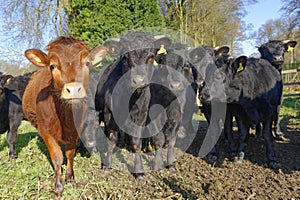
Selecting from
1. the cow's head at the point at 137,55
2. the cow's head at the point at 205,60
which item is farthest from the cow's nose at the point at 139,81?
the cow's head at the point at 205,60

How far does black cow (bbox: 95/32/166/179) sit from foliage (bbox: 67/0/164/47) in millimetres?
4300

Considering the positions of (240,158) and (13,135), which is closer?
(240,158)

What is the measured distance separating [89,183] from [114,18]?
6289mm

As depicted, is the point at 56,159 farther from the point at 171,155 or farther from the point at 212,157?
the point at 212,157

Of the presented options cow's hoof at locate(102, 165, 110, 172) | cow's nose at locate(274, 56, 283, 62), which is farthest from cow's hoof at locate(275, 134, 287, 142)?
cow's hoof at locate(102, 165, 110, 172)

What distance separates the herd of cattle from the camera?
3.43 metres

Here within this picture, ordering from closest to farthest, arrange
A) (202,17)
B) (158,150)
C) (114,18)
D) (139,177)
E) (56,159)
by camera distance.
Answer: (56,159) → (139,177) → (158,150) → (114,18) → (202,17)

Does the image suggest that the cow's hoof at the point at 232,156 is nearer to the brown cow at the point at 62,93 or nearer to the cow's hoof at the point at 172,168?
the cow's hoof at the point at 172,168

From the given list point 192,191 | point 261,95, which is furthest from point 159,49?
point 192,191

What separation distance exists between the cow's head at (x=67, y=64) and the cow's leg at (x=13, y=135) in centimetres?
265

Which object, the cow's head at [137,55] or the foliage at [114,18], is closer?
the cow's head at [137,55]

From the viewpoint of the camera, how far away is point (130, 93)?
4324 millimetres

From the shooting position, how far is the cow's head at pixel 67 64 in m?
2.85

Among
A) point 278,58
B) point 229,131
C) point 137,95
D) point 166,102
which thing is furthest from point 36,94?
point 278,58
